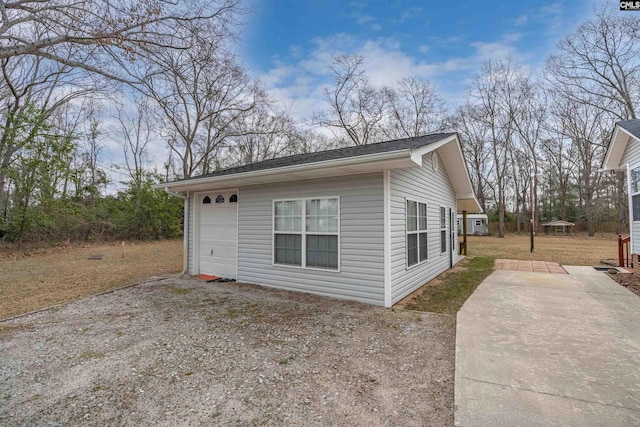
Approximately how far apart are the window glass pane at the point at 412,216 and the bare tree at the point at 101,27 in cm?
497

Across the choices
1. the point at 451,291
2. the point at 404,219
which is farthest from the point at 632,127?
the point at 404,219

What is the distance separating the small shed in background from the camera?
24875mm

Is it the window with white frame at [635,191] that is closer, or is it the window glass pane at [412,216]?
the window glass pane at [412,216]

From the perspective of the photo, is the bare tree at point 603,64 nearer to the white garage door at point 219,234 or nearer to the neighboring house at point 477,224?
the neighboring house at point 477,224

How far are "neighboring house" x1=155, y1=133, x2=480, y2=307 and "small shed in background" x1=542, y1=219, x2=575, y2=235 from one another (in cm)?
2316

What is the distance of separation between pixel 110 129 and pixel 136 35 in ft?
56.2

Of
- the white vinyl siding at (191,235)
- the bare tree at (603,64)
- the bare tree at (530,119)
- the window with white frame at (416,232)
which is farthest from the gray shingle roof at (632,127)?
the bare tree at (530,119)

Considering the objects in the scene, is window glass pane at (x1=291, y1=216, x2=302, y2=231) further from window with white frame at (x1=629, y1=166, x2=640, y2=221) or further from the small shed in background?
the small shed in background

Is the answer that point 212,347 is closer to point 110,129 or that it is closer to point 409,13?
point 409,13

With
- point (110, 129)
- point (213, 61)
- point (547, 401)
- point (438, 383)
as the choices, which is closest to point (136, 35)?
point (213, 61)

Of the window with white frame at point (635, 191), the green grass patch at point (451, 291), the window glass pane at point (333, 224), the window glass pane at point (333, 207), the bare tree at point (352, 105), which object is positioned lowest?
the green grass patch at point (451, 291)

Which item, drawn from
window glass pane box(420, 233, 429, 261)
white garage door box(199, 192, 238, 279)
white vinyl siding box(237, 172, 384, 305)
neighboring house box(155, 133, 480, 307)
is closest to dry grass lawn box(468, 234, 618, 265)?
neighboring house box(155, 133, 480, 307)

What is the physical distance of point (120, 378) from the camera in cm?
272

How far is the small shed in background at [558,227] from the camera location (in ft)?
81.6
